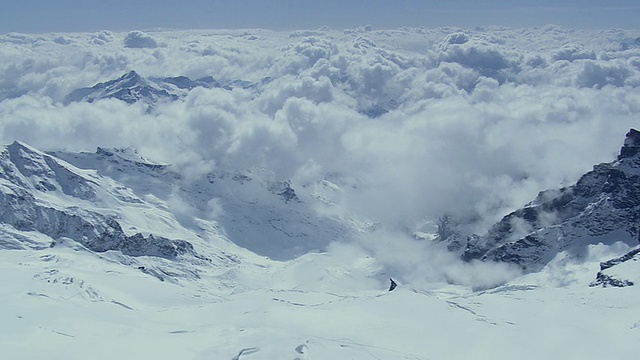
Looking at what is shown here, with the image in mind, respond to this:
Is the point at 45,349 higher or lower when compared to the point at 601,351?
lower

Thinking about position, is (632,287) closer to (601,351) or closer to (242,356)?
(601,351)

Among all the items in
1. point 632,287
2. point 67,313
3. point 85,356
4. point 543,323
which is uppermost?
point 632,287

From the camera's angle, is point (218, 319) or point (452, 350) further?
point (218, 319)

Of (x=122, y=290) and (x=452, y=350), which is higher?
(x=122, y=290)

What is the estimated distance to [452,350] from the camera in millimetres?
80562

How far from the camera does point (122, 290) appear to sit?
15475 cm

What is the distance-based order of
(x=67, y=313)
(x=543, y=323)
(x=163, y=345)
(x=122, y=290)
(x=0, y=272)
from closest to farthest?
1. (x=163, y=345)
2. (x=67, y=313)
3. (x=543, y=323)
4. (x=0, y=272)
5. (x=122, y=290)

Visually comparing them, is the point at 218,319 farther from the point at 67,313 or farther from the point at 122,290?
the point at 122,290

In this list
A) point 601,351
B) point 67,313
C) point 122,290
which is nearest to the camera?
point 67,313

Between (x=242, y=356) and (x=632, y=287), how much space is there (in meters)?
133

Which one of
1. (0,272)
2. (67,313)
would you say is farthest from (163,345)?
(0,272)

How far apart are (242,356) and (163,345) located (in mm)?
10960

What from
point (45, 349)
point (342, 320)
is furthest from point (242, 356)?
point (342, 320)

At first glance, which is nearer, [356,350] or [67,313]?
[356,350]
